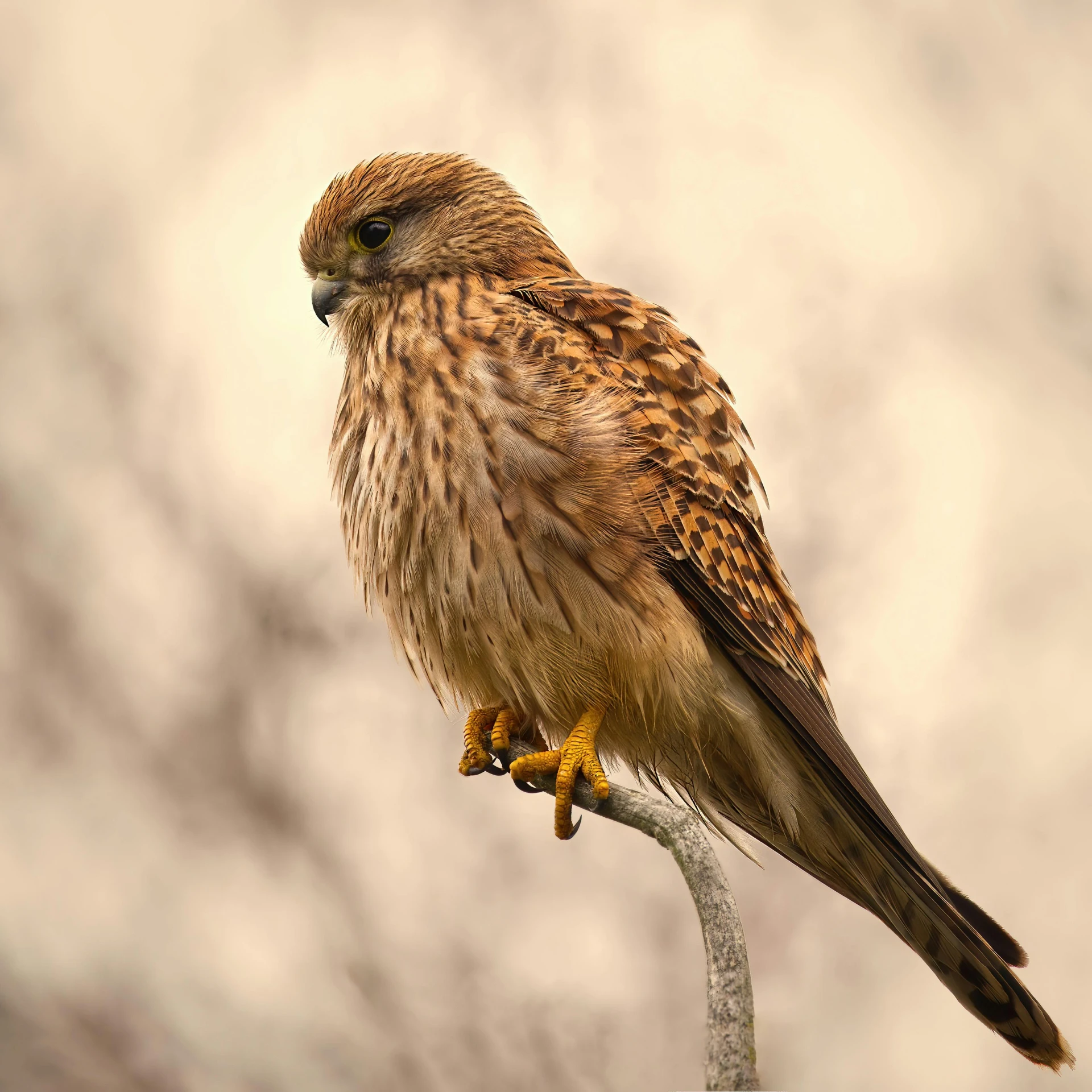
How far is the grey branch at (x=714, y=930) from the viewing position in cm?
131

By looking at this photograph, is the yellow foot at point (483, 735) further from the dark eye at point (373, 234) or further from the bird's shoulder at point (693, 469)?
the dark eye at point (373, 234)

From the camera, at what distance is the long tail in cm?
187

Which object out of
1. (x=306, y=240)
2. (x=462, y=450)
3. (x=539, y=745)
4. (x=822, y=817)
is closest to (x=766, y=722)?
(x=822, y=817)

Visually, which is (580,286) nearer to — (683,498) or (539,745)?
(683,498)

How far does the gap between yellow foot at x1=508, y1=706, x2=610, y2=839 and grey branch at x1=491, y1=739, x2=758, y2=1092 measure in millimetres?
61

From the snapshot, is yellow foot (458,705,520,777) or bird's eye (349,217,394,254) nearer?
Result: yellow foot (458,705,520,777)

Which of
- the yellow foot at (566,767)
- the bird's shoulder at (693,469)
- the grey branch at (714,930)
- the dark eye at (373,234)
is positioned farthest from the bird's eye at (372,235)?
the grey branch at (714,930)

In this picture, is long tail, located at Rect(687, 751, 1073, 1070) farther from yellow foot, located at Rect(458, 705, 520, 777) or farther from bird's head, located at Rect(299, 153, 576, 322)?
bird's head, located at Rect(299, 153, 576, 322)

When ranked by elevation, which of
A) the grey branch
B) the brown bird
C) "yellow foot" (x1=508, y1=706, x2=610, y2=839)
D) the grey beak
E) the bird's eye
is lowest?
the grey branch

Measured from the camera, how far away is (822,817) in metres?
2.08

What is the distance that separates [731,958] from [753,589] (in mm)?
795

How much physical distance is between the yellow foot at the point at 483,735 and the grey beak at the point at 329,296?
90cm

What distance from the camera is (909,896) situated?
1.98 meters

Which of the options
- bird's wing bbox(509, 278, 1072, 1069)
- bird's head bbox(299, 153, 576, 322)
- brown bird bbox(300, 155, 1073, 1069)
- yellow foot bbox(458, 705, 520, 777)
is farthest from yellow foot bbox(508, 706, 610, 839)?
bird's head bbox(299, 153, 576, 322)
